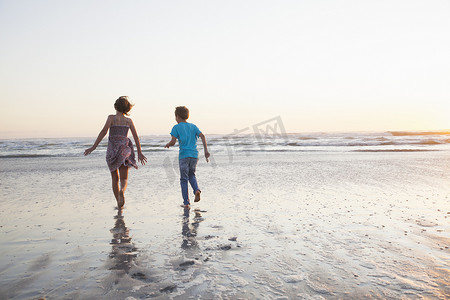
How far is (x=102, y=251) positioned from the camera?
326cm

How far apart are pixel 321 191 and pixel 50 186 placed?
265 inches

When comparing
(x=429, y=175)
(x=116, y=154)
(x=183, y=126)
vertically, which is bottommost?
(x=429, y=175)

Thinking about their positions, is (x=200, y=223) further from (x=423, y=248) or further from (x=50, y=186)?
(x=50, y=186)

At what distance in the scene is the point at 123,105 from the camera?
5398 millimetres

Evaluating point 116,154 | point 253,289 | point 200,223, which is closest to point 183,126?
point 116,154

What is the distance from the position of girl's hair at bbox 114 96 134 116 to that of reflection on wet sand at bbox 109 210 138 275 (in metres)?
2.09

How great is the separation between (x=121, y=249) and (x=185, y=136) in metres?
2.77

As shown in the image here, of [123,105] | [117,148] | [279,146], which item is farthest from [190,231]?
[279,146]

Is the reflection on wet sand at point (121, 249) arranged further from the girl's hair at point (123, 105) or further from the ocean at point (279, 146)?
the ocean at point (279, 146)

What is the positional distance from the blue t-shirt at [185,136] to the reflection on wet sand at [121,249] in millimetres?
1874

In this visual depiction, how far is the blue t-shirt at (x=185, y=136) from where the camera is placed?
5.69 metres

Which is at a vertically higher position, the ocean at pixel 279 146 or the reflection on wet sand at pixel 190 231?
the ocean at pixel 279 146

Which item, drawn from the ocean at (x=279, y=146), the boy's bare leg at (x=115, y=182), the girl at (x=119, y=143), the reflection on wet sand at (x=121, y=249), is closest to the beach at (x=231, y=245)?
the reflection on wet sand at (x=121, y=249)

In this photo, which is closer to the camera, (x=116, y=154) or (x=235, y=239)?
(x=235, y=239)
